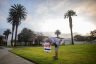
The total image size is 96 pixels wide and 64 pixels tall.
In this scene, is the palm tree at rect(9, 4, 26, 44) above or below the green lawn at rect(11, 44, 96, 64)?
above

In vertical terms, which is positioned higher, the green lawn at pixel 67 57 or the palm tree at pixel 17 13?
the palm tree at pixel 17 13

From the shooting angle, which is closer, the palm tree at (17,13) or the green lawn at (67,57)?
the green lawn at (67,57)

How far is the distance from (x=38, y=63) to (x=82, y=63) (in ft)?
13.2

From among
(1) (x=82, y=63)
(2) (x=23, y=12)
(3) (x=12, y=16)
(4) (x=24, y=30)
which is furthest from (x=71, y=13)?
(1) (x=82, y=63)

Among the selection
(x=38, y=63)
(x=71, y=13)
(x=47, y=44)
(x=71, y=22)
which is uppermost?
(x=71, y=13)

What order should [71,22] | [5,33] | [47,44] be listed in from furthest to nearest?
[5,33]
[71,22]
[47,44]

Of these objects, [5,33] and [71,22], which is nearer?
[71,22]

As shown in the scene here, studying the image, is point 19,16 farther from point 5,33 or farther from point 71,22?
point 5,33

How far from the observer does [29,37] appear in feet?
298

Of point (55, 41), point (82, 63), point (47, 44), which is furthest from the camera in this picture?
point (82, 63)

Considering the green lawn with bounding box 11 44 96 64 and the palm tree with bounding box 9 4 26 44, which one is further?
the palm tree with bounding box 9 4 26 44

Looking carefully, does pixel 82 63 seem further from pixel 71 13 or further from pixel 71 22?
pixel 71 13

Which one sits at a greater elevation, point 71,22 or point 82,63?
point 71,22

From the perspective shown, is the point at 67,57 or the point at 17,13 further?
the point at 17,13
